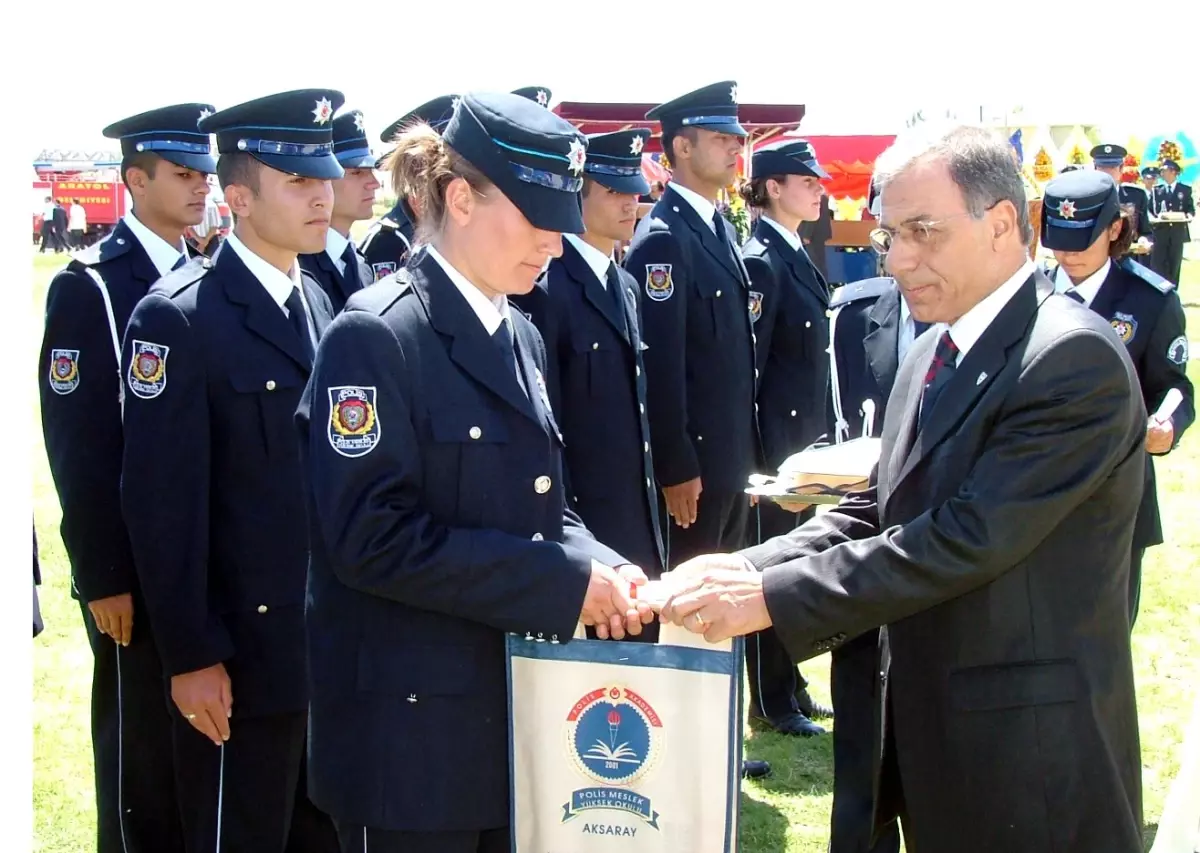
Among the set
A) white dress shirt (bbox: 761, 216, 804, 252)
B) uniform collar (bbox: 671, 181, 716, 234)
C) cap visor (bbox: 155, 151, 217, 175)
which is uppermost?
cap visor (bbox: 155, 151, 217, 175)

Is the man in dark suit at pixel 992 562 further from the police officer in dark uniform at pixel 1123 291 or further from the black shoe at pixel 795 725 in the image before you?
the black shoe at pixel 795 725

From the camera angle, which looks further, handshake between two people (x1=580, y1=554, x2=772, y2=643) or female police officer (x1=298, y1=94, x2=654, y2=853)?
handshake between two people (x1=580, y1=554, x2=772, y2=643)

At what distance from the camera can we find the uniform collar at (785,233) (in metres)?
6.04

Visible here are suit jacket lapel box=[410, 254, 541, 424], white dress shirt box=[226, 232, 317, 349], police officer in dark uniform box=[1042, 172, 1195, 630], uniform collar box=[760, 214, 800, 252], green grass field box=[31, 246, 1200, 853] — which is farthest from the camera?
uniform collar box=[760, 214, 800, 252]

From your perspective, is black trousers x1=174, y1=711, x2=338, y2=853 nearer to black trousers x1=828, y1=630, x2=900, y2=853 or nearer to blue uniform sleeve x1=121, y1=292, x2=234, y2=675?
blue uniform sleeve x1=121, y1=292, x2=234, y2=675

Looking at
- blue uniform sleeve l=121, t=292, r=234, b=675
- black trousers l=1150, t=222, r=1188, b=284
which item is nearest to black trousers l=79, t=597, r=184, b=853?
blue uniform sleeve l=121, t=292, r=234, b=675

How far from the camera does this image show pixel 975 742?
2.46 m

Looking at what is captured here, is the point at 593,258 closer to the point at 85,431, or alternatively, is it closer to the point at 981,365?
the point at 85,431

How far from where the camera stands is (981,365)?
2463 mm

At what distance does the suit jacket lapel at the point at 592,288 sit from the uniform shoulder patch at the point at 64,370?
1.87 metres

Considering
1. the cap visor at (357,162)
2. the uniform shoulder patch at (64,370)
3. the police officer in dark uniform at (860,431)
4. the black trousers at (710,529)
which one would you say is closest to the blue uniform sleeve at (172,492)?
the uniform shoulder patch at (64,370)

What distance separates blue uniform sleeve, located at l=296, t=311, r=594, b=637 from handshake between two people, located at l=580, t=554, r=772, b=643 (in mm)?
73

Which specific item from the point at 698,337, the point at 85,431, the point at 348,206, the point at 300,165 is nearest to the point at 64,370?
the point at 85,431

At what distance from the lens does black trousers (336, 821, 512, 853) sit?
96.1 inches
